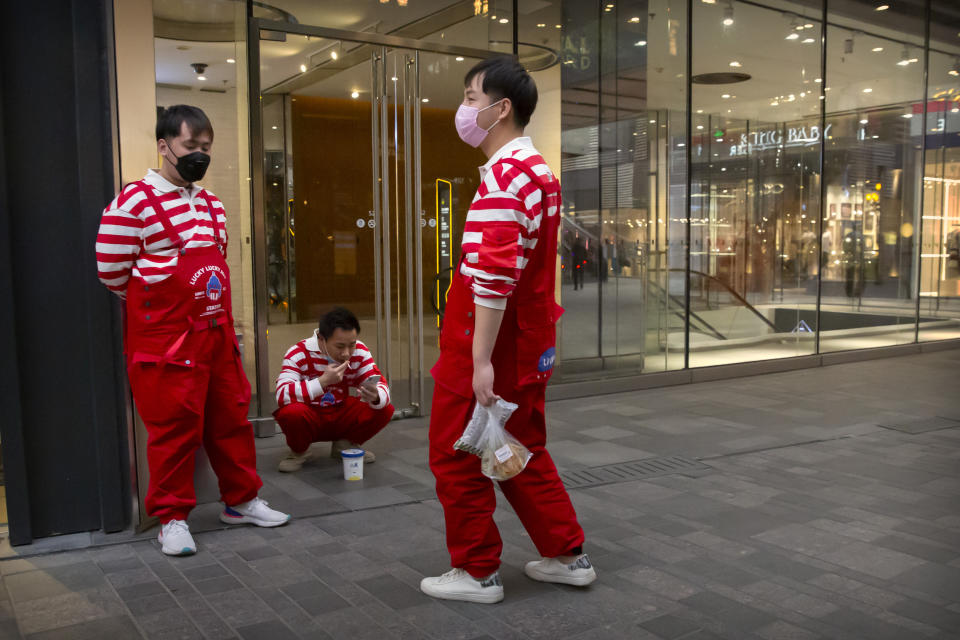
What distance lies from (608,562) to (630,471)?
1319mm

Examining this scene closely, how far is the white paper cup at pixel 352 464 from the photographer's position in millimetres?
4047

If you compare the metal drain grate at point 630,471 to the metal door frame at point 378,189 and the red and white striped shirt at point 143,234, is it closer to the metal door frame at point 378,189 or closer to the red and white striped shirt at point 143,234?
the metal door frame at point 378,189

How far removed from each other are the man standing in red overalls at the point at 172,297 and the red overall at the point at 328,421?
95 centimetres

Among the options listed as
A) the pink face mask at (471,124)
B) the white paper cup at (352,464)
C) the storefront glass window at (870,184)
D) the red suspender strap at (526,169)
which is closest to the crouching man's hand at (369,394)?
the white paper cup at (352,464)

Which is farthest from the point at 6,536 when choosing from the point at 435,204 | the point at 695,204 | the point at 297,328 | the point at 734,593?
the point at 695,204

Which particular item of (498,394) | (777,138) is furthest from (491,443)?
(777,138)

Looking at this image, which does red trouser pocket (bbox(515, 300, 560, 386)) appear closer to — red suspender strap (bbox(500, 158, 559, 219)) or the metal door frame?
red suspender strap (bbox(500, 158, 559, 219))

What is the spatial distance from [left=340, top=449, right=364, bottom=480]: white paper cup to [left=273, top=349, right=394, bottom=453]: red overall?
0.22m

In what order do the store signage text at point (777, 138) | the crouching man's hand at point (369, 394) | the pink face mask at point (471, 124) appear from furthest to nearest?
the store signage text at point (777, 138), the crouching man's hand at point (369, 394), the pink face mask at point (471, 124)

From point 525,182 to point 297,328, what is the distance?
332cm

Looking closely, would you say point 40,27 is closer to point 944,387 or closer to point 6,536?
point 6,536

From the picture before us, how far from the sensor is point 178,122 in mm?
3010

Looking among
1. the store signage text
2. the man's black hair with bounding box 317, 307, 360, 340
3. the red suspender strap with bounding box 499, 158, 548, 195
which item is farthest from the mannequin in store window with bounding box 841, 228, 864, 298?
the red suspender strap with bounding box 499, 158, 548, 195

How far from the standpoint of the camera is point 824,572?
287 centimetres
